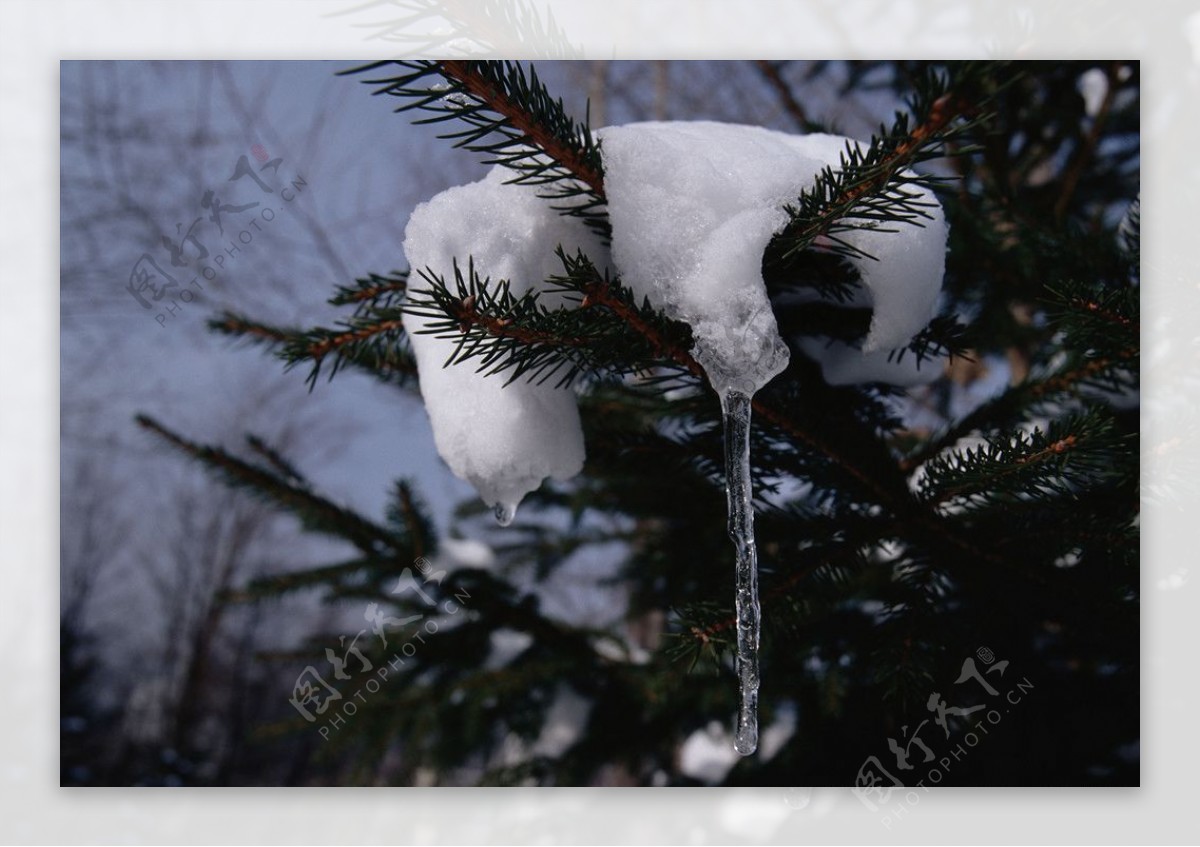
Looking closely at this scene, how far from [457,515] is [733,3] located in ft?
3.64

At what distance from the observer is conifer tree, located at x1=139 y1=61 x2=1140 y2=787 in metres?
0.48

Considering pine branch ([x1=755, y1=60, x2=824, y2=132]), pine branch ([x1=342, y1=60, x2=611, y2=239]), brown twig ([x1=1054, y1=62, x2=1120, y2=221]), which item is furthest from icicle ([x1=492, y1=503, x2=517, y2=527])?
brown twig ([x1=1054, y1=62, x2=1120, y2=221])

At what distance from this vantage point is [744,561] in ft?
1.75

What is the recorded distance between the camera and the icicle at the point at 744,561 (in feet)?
1.70

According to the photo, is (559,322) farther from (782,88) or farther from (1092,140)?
(1092,140)

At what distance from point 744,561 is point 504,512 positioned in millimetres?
207

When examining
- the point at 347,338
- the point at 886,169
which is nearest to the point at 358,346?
the point at 347,338

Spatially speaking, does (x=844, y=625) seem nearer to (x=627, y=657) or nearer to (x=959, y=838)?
(x=959, y=838)

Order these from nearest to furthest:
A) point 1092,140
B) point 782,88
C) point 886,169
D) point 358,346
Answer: point 886,169, point 358,346, point 782,88, point 1092,140

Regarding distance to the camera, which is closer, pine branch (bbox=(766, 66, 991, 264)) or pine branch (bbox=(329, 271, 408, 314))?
pine branch (bbox=(766, 66, 991, 264))

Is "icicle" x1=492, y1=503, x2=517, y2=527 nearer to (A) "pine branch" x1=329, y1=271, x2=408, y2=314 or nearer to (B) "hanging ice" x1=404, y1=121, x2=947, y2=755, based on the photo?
(B) "hanging ice" x1=404, y1=121, x2=947, y2=755

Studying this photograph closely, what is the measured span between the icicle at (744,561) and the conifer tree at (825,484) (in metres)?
0.04

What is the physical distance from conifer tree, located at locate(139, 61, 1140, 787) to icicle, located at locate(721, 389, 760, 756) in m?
0.04

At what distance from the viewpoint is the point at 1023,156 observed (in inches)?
54.5
